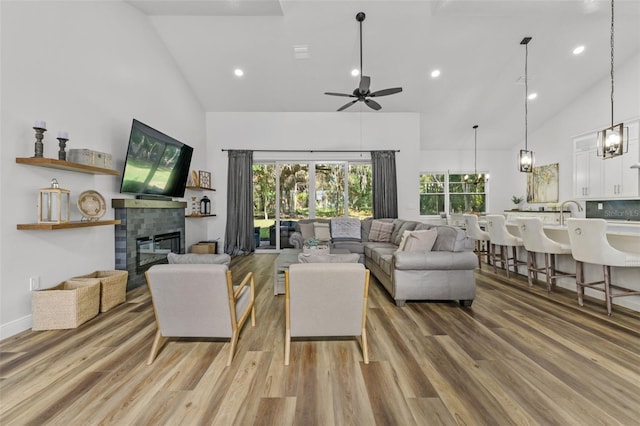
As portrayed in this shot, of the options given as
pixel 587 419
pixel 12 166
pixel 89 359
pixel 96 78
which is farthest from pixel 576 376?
pixel 96 78

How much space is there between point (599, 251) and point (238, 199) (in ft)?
19.8

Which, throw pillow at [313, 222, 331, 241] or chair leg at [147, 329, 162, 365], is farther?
throw pillow at [313, 222, 331, 241]

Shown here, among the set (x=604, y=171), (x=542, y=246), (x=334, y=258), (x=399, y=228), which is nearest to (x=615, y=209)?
(x=604, y=171)

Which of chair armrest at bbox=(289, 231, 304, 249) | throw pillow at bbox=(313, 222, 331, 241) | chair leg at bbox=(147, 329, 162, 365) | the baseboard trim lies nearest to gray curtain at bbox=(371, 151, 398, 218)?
throw pillow at bbox=(313, 222, 331, 241)

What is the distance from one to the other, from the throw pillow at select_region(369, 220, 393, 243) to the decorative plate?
4.30 metres

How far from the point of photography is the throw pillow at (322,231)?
5.42m

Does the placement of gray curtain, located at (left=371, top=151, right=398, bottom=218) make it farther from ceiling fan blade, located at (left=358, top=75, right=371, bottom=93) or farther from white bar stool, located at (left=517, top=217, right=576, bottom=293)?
white bar stool, located at (left=517, top=217, right=576, bottom=293)

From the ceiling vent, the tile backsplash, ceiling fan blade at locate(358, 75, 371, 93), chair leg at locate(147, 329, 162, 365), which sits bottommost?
chair leg at locate(147, 329, 162, 365)

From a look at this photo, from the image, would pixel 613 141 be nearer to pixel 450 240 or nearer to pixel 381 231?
pixel 450 240

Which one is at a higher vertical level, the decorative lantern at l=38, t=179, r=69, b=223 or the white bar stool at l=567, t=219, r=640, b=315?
the decorative lantern at l=38, t=179, r=69, b=223

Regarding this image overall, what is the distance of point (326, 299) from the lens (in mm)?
1949

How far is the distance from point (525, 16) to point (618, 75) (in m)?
2.99

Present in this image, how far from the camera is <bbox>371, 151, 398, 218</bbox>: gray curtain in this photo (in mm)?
6348

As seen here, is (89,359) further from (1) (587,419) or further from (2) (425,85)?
(2) (425,85)
